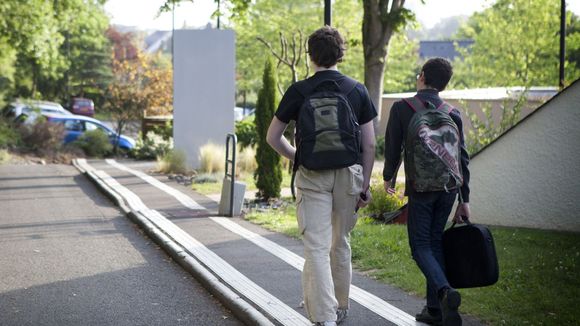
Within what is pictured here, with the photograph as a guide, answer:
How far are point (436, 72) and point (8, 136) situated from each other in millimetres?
24344

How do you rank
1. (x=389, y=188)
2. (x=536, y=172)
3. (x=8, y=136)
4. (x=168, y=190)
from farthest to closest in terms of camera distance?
(x=8, y=136)
(x=168, y=190)
(x=536, y=172)
(x=389, y=188)

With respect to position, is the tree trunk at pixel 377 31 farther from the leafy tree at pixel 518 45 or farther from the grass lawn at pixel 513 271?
the leafy tree at pixel 518 45

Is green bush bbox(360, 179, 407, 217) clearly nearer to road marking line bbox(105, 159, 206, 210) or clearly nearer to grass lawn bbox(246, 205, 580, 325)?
grass lawn bbox(246, 205, 580, 325)

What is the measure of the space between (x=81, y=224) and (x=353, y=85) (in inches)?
318

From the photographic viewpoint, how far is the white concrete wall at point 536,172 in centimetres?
1045

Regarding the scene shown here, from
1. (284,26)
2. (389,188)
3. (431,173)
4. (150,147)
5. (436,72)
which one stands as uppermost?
(284,26)

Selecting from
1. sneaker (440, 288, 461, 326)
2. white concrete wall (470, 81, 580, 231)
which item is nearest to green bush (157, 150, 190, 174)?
white concrete wall (470, 81, 580, 231)

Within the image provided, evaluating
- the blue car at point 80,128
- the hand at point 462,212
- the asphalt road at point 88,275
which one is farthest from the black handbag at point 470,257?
the blue car at point 80,128

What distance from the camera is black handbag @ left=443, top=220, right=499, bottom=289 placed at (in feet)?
19.0

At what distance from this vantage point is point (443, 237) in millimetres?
6035

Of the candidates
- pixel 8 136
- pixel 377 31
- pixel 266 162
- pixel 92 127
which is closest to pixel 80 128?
pixel 92 127

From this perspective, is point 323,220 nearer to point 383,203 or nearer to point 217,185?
point 383,203

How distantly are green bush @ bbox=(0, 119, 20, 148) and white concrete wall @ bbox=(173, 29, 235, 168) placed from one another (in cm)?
834

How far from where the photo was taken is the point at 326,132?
5633 millimetres
